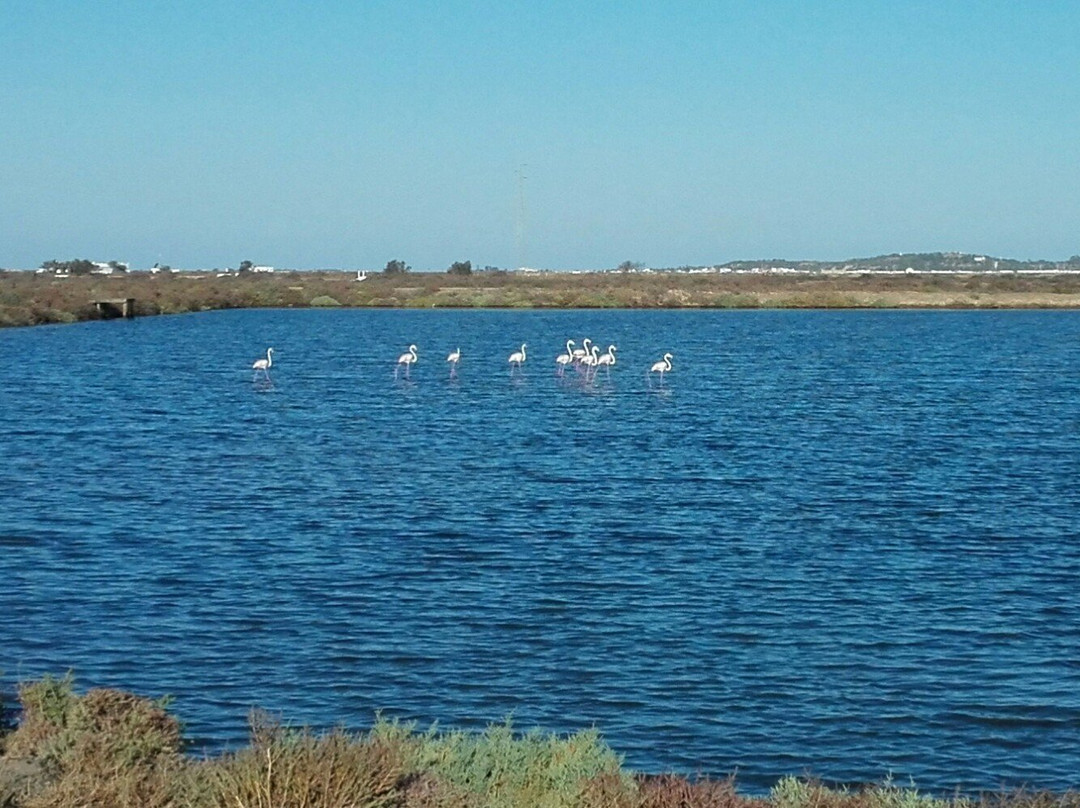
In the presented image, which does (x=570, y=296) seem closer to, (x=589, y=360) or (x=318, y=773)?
(x=589, y=360)

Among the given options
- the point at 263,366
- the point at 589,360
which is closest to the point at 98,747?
the point at 263,366

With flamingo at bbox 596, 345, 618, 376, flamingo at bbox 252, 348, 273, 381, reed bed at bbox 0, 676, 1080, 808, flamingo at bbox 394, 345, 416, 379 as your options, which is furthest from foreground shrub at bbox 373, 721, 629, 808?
flamingo at bbox 596, 345, 618, 376

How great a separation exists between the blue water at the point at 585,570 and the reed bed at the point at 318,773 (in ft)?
5.42

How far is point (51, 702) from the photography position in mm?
8789

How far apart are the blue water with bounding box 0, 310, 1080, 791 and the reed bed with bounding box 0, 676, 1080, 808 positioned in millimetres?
1651

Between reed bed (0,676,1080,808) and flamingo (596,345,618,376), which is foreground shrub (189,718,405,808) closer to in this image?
reed bed (0,676,1080,808)

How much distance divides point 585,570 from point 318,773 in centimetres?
899

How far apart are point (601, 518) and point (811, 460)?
7.00 meters

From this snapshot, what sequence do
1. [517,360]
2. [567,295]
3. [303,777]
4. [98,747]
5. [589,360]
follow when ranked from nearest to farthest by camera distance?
[303,777] < [98,747] < [589,360] < [517,360] < [567,295]

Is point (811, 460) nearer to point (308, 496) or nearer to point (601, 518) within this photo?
point (601, 518)

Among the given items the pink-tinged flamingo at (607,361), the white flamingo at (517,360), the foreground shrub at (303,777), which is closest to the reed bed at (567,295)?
the white flamingo at (517,360)

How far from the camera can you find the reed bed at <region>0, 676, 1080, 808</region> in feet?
22.0

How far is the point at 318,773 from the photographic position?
6598mm

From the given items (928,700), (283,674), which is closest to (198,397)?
(283,674)
